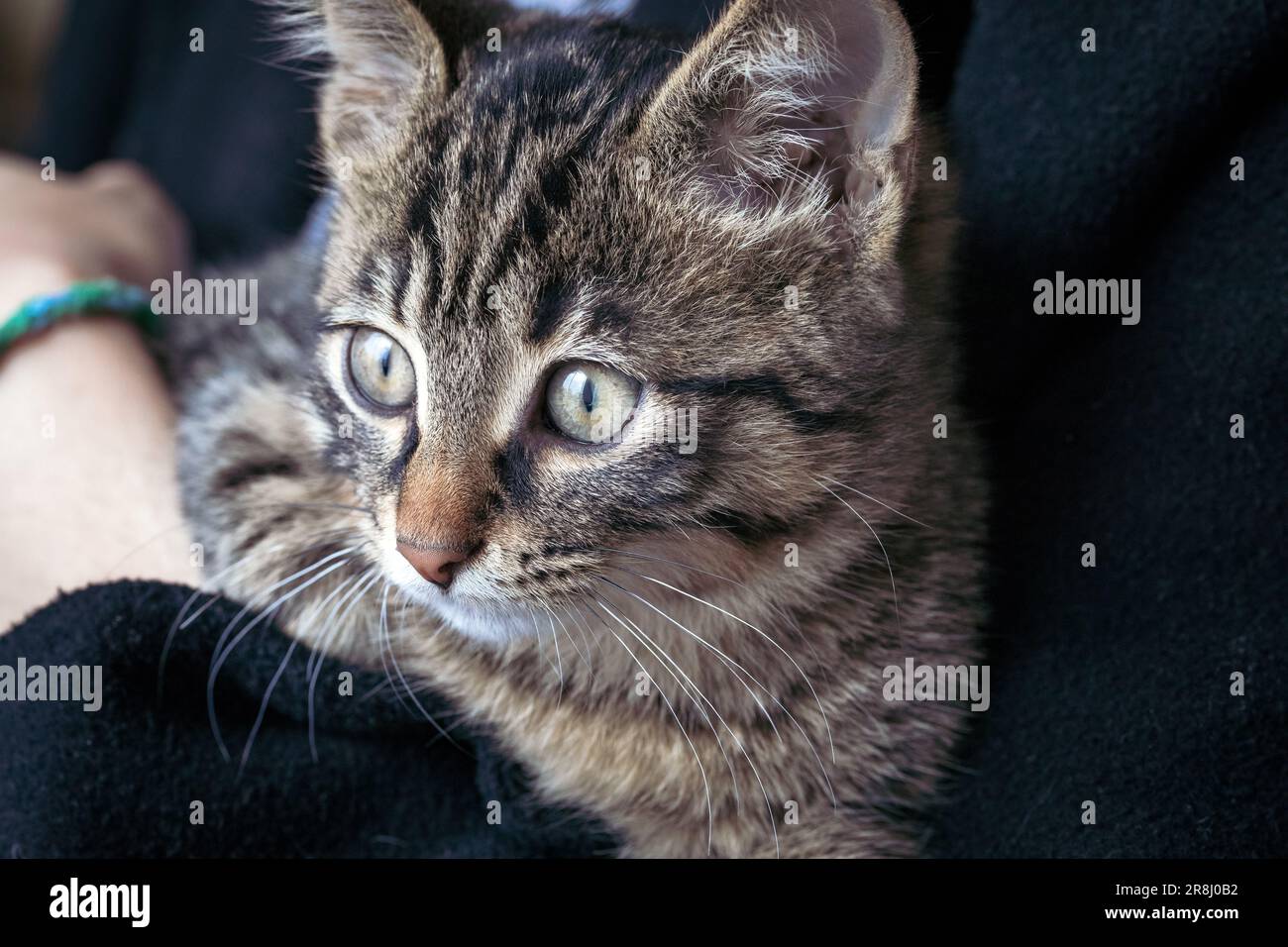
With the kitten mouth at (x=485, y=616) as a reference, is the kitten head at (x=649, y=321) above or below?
above

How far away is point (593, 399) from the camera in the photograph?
758 mm

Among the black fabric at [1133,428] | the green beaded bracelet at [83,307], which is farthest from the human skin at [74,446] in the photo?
the black fabric at [1133,428]

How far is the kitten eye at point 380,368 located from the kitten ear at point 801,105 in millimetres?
270

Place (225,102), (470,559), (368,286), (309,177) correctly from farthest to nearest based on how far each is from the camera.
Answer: (225,102) < (309,177) < (368,286) < (470,559)

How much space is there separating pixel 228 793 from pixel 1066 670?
2.16ft

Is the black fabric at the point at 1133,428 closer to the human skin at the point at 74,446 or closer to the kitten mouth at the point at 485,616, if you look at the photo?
the kitten mouth at the point at 485,616

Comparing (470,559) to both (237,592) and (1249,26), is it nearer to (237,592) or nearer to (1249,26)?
(237,592)

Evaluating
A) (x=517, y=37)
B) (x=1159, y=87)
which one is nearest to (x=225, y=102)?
(x=517, y=37)

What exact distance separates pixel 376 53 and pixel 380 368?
29 centimetres

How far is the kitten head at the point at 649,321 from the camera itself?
74 cm

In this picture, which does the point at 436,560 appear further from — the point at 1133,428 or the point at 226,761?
the point at 1133,428

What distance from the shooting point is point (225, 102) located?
1645 mm

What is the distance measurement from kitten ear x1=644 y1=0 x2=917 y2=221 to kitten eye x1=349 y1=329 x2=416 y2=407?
0.88ft

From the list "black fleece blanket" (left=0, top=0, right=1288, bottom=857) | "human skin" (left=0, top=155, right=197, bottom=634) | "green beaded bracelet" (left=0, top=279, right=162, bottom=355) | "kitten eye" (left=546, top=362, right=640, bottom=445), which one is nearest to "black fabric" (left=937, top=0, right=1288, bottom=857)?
"black fleece blanket" (left=0, top=0, right=1288, bottom=857)
